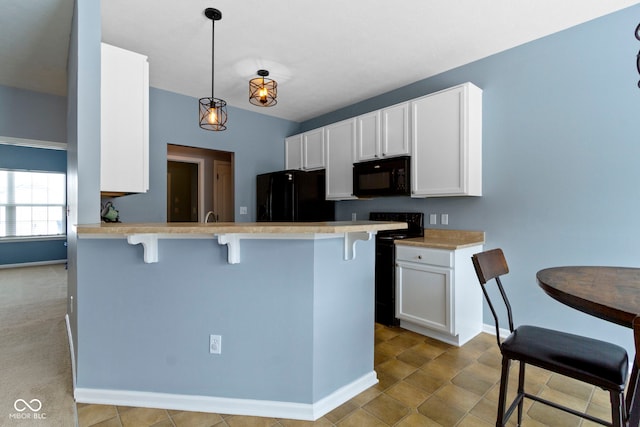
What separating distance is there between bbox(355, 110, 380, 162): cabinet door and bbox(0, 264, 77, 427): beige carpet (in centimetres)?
315

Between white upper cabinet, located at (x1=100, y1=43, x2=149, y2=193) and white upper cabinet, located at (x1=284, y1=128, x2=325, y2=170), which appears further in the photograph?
white upper cabinet, located at (x1=284, y1=128, x2=325, y2=170)

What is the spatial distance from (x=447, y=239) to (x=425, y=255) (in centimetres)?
51

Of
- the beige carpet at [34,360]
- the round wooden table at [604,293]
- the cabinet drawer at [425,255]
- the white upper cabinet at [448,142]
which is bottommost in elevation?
the beige carpet at [34,360]

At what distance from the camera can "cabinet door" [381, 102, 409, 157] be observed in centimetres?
314

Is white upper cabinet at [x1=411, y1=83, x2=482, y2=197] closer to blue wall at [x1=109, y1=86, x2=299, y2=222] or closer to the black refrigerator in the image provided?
the black refrigerator

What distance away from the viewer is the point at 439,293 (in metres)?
2.67

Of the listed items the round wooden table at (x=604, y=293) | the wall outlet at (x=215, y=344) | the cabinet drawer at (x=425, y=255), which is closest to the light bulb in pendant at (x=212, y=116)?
the wall outlet at (x=215, y=344)

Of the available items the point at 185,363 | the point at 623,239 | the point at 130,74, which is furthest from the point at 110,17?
the point at 623,239

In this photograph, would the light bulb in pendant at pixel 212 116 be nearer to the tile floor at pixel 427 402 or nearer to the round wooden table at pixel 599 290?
the tile floor at pixel 427 402

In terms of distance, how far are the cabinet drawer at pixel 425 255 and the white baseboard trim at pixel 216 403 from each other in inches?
52.9

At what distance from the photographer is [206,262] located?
1.72 metres

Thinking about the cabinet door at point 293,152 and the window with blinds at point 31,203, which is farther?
the window with blinds at point 31,203

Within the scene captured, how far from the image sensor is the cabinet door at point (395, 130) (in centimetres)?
314

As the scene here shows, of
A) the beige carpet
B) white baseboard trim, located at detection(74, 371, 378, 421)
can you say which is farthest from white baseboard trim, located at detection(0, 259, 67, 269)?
white baseboard trim, located at detection(74, 371, 378, 421)
